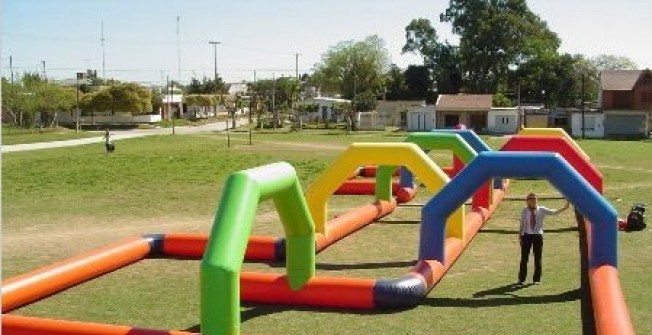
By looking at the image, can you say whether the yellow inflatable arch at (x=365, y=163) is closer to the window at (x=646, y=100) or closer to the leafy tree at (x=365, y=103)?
the window at (x=646, y=100)

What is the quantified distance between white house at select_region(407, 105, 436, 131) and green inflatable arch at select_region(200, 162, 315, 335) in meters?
54.5

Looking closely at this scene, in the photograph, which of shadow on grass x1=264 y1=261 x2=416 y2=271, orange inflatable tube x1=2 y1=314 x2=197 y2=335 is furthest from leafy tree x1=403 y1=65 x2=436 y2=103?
orange inflatable tube x1=2 y1=314 x2=197 y2=335

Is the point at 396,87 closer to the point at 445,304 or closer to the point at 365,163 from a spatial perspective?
the point at 365,163

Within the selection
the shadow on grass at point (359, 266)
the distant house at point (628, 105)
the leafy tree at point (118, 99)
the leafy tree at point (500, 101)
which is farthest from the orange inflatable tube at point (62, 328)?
the leafy tree at point (500, 101)

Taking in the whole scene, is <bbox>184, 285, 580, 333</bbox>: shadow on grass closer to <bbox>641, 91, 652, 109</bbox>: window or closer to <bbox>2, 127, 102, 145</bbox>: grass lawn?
<bbox>2, 127, 102, 145</bbox>: grass lawn

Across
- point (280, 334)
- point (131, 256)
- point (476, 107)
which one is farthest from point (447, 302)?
point (476, 107)

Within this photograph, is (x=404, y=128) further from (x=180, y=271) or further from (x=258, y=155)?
(x=180, y=271)

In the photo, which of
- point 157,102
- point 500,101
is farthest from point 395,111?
point 157,102

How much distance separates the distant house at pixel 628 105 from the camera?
54750 mm

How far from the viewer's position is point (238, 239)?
756 centimetres

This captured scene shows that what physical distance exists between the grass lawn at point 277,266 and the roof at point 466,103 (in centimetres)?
3367

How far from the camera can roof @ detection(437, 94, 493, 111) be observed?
62.3 meters

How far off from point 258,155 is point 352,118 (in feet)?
101

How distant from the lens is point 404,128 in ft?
221
